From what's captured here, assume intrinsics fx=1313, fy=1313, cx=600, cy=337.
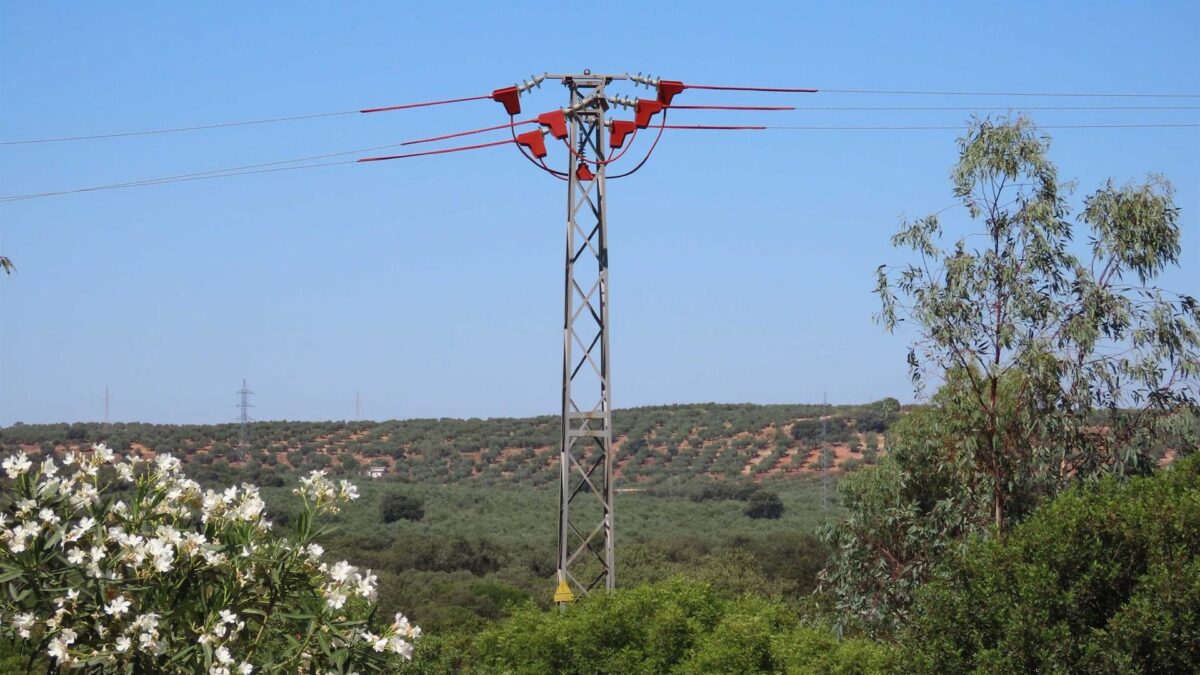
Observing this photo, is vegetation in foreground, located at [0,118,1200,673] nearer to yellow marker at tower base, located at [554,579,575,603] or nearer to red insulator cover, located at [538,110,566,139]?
yellow marker at tower base, located at [554,579,575,603]

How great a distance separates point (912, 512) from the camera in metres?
16.8

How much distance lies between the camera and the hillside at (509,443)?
207 feet

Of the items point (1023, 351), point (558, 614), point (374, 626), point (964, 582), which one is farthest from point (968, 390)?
point (374, 626)

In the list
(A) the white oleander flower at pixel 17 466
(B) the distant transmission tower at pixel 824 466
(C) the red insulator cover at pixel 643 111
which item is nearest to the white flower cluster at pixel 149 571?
(A) the white oleander flower at pixel 17 466

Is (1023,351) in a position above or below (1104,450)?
above

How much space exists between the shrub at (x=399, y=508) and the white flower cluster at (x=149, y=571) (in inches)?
1625

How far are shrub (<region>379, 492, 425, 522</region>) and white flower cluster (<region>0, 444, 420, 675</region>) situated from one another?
41.3 m

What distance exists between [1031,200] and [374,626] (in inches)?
418

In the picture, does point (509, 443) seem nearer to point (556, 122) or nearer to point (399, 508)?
point (399, 508)

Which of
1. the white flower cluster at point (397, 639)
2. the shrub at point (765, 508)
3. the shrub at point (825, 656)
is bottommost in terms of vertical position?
the shrub at point (765, 508)

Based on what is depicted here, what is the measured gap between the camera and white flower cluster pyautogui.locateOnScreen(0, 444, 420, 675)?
22.5 feet

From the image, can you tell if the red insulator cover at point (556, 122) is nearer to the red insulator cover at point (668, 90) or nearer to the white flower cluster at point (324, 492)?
the red insulator cover at point (668, 90)

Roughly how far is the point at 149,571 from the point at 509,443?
65003 millimetres

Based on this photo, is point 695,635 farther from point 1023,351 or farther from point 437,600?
point 437,600
